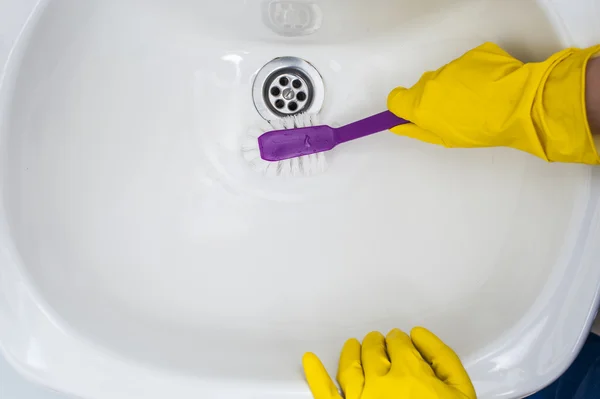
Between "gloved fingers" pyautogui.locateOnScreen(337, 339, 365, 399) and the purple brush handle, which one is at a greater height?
the purple brush handle

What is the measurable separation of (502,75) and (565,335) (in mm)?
245

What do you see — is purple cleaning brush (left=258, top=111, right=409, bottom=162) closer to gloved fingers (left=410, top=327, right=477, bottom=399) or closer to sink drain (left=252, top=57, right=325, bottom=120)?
sink drain (left=252, top=57, right=325, bottom=120)

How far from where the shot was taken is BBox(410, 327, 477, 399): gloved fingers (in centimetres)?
44

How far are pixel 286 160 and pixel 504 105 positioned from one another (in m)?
0.25

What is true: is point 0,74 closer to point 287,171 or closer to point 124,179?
point 124,179

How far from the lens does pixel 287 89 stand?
61cm

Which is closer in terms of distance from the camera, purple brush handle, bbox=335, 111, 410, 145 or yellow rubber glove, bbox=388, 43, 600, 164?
yellow rubber glove, bbox=388, 43, 600, 164

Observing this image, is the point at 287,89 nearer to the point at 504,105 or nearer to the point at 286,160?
the point at 286,160

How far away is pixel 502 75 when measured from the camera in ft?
Result: 1.54

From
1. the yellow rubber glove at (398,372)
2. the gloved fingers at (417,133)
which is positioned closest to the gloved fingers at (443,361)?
the yellow rubber glove at (398,372)

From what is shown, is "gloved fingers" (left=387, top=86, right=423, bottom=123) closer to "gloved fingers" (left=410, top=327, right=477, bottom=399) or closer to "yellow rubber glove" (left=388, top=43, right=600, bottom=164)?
"yellow rubber glove" (left=388, top=43, right=600, bottom=164)

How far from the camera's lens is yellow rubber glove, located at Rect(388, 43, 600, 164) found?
43cm

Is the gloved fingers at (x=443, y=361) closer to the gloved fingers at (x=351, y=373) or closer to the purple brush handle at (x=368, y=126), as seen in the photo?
the gloved fingers at (x=351, y=373)

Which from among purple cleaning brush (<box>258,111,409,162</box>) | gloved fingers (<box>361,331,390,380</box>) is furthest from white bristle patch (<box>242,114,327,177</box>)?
gloved fingers (<box>361,331,390,380</box>)
